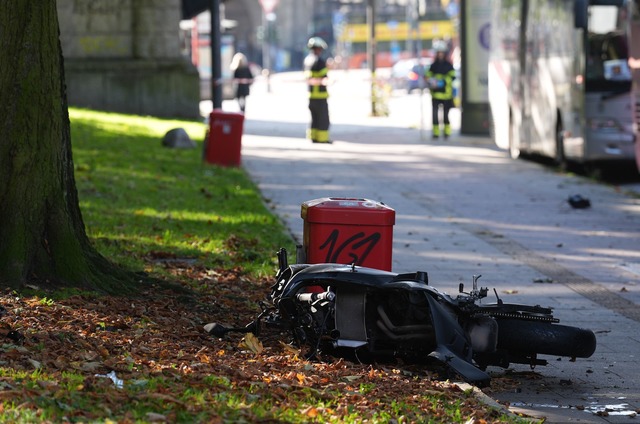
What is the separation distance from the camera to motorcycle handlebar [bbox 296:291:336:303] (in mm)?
7014

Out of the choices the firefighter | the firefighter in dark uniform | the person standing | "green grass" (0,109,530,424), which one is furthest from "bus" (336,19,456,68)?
"green grass" (0,109,530,424)

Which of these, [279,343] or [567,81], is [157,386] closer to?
[279,343]

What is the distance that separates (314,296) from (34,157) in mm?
1883

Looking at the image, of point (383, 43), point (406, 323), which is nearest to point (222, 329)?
point (406, 323)

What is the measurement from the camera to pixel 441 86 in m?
28.6

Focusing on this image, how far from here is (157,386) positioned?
584 centimetres

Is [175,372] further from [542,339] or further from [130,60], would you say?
[130,60]

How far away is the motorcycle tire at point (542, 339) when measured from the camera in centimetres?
721

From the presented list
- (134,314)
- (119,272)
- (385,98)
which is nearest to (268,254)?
(119,272)

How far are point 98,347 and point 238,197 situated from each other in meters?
8.82

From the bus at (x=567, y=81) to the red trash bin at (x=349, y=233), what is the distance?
10603mm

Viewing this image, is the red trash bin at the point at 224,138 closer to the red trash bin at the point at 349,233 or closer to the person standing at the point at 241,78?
the red trash bin at the point at 349,233

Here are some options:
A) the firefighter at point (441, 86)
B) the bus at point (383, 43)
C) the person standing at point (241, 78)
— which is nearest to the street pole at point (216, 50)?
the firefighter at point (441, 86)

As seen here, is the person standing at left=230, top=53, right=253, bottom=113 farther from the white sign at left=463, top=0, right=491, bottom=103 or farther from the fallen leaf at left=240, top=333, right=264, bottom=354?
the fallen leaf at left=240, top=333, right=264, bottom=354
